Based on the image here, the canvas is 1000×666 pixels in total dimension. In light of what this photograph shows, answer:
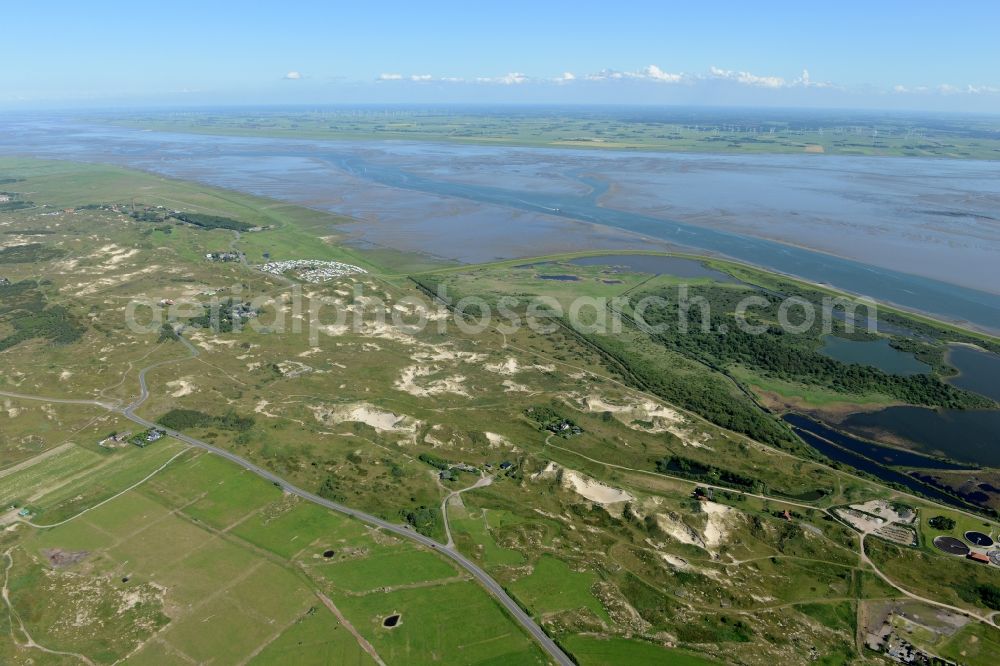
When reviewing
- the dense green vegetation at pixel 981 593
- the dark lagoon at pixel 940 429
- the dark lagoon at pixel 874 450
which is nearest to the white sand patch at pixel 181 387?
the dark lagoon at pixel 874 450

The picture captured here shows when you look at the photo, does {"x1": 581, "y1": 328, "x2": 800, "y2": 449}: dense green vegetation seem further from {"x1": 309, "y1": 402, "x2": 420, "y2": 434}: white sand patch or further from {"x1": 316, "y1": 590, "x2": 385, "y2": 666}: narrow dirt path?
{"x1": 316, "y1": 590, "x2": 385, "y2": 666}: narrow dirt path

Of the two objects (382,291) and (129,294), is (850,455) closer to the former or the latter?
(382,291)

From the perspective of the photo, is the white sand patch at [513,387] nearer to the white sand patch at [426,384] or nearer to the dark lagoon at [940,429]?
the white sand patch at [426,384]

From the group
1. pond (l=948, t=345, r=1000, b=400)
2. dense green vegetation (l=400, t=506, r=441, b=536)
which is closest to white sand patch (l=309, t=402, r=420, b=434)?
dense green vegetation (l=400, t=506, r=441, b=536)

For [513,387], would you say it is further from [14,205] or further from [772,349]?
[14,205]

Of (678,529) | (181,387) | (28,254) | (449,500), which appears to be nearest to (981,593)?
(678,529)

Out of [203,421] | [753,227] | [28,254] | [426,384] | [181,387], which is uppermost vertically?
[753,227]
